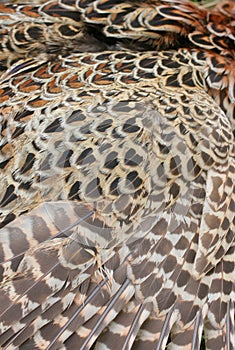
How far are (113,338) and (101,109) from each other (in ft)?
3.97

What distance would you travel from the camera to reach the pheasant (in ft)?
11.9

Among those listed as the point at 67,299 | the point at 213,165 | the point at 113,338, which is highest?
the point at 213,165

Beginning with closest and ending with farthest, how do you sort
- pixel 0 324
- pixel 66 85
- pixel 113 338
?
pixel 0 324 → pixel 113 338 → pixel 66 85

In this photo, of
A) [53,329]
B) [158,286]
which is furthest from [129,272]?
[53,329]

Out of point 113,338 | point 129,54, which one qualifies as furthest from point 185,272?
point 129,54

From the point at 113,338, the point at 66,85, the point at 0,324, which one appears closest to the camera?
the point at 0,324

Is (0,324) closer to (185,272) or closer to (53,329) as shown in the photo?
(53,329)

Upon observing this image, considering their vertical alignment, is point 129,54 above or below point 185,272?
above

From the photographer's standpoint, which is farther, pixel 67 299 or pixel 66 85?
pixel 66 85

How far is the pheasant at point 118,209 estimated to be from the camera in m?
3.63

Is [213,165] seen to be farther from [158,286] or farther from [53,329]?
[53,329]

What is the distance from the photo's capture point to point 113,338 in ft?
12.3

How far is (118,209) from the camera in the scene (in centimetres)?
372

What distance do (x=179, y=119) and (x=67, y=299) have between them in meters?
1.13
